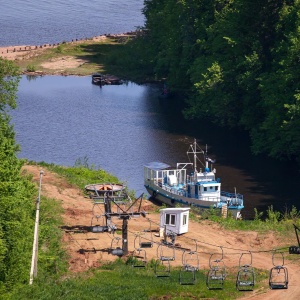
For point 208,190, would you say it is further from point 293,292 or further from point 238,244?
point 293,292

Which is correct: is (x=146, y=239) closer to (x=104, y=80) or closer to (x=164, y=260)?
(x=164, y=260)

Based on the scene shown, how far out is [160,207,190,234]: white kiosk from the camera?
7362 cm

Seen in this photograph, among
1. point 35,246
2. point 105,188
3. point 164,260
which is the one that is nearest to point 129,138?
point 105,188

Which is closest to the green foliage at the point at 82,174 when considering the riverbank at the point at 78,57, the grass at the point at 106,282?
the grass at the point at 106,282

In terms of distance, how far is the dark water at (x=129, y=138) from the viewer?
322 feet

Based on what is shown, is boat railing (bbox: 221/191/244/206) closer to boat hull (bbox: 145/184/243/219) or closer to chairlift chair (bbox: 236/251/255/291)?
boat hull (bbox: 145/184/243/219)

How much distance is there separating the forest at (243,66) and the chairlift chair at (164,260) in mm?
35329

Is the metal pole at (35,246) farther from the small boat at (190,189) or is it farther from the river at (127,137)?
the river at (127,137)

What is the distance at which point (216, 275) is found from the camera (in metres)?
63.2

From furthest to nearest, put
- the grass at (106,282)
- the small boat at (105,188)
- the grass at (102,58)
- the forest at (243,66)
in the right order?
1. the grass at (102,58)
2. the forest at (243,66)
3. the small boat at (105,188)
4. the grass at (106,282)

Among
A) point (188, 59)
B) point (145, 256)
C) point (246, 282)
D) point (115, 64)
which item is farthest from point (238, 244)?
point (115, 64)

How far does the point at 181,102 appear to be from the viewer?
454 feet

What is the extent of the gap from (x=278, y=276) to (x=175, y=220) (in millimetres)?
11259

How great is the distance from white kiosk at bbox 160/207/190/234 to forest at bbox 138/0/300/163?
30687mm
